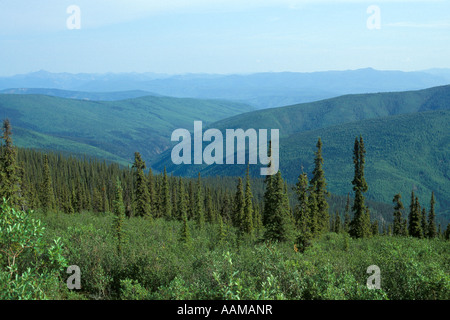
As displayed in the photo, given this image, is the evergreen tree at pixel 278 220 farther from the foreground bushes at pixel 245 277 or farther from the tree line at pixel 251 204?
the foreground bushes at pixel 245 277

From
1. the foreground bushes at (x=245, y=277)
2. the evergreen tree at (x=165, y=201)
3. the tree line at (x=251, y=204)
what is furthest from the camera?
the evergreen tree at (x=165, y=201)

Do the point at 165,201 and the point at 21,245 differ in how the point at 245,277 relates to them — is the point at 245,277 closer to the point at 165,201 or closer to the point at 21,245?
the point at 21,245

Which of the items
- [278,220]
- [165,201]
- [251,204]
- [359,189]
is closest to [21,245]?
[278,220]

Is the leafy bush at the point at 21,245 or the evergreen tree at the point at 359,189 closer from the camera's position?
the leafy bush at the point at 21,245

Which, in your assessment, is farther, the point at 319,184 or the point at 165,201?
the point at 165,201

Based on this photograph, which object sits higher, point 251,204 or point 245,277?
point 245,277

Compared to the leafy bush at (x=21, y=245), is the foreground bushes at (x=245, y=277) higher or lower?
lower

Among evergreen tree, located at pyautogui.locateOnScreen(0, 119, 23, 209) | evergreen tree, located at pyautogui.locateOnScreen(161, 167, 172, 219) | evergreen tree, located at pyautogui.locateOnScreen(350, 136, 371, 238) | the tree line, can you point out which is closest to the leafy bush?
the tree line

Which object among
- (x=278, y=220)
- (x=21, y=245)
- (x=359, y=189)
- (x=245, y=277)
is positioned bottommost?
(x=278, y=220)

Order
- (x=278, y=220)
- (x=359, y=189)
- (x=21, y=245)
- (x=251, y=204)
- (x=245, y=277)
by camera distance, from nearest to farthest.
→ (x=21, y=245) → (x=245, y=277) → (x=278, y=220) → (x=359, y=189) → (x=251, y=204)

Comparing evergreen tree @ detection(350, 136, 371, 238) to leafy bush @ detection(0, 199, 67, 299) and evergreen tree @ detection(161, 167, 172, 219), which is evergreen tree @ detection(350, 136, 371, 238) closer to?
leafy bush @ detection(0, 199, 67, 299)

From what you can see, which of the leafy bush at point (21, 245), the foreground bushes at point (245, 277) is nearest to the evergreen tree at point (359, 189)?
the foreground bushes at point (245, 277)

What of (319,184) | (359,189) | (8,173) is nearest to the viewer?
(359,189)

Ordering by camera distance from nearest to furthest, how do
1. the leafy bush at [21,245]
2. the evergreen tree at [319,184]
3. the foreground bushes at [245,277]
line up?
the leafy bush at [21,245], the foreground bushes at [245,277], the evergreen tree at [319,184]
